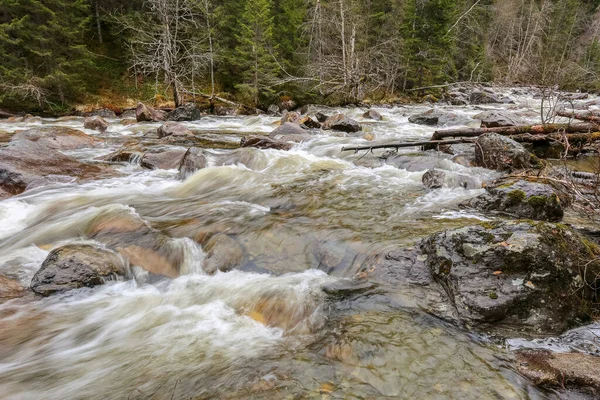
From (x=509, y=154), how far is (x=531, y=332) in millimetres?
5057

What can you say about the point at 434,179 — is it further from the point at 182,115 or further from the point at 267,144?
the point at 182,115

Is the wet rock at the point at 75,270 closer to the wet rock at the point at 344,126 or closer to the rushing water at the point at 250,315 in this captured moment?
the rushing water at the point at 250,315

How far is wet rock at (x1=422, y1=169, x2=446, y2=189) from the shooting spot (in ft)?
20.4

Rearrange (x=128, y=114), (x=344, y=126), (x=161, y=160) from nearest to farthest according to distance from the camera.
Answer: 1. (x=161, y=160)
2. (x=344, y=126)
3. (x=128, y=114)

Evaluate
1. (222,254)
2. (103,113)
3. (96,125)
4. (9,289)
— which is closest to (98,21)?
(103,113)

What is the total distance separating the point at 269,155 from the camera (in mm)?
8914

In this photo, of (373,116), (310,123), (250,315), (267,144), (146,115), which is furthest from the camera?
(373,116)

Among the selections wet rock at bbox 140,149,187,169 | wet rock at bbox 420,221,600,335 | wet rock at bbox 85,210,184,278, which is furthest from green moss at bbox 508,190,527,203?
wet rock at bbox 140,149,187,169

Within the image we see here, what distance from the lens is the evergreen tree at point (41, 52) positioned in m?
17.1

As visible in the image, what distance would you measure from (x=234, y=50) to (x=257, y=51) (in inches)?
149

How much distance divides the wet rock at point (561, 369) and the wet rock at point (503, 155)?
502 cm

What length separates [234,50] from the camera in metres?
23.7

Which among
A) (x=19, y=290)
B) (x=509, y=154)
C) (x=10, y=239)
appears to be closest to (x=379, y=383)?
(x=19, y=290)

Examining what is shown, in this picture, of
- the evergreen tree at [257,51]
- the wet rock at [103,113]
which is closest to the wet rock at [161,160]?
the wet rock at [103,113]
